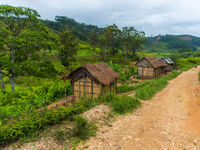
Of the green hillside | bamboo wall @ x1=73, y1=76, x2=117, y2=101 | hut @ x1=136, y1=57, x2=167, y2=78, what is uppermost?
the green hillside

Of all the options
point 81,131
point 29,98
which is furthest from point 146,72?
point 81,131

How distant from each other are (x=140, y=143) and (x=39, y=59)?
14.4m

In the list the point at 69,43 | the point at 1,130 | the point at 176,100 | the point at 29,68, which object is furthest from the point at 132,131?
the point at 69,43

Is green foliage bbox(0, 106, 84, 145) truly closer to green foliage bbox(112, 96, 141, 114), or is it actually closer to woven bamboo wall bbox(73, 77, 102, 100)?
green foliage bbox(112, 96, 141, 114)

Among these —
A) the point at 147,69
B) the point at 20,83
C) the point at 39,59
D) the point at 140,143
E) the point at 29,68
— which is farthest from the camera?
the point at 147,69

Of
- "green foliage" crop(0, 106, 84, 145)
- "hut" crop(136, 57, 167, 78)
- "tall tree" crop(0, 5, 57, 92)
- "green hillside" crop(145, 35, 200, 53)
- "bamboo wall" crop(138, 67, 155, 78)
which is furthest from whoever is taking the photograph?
"green hillside" crop(145, 35, 200, 53)

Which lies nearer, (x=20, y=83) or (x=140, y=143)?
(x=140, y=143)

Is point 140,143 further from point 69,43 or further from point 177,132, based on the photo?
point 69,43

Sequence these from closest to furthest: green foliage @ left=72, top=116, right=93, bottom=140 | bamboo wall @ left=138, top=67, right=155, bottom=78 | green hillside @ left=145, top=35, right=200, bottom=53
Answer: green foliage @ left=72, top=116, right=93, bottom=140
bamboo wall @ left=138, top=67, right=155, bottom=78
green hillside @ left=145, top=35, right=200, bottom=53

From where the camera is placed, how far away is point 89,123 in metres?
8.01

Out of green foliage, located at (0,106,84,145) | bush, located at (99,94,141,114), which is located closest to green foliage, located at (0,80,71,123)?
green foliage, located at (0,106,84,145)

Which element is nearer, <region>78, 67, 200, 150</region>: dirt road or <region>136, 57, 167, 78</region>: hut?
<region>78, 67, 200, 150</region>: dirt road

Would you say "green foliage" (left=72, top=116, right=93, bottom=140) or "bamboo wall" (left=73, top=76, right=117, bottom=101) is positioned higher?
"bamboo wall" (left=73, top=76, right=117, bottom=101)

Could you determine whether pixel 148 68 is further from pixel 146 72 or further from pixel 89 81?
pixel 89 81
